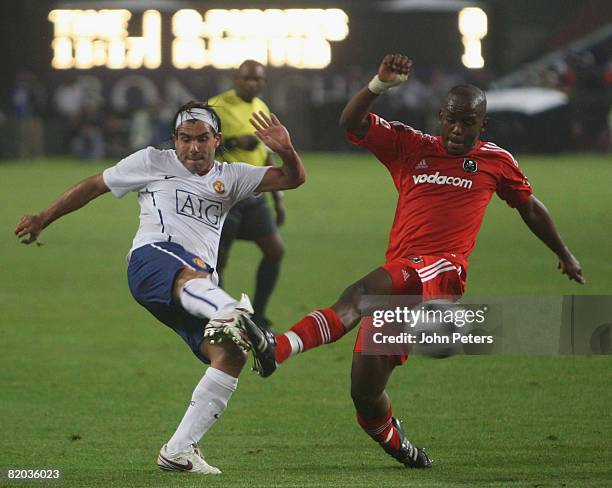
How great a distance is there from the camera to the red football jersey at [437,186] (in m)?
7.21

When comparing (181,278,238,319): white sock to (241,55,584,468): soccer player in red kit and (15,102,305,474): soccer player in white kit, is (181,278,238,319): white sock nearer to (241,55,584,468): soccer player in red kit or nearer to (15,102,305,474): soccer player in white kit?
(15,102,305,474): soccer player in white kit

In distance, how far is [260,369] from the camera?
6.32 meters

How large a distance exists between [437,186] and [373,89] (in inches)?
26.5

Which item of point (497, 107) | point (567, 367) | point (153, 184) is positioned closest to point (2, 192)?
point (497, 107)

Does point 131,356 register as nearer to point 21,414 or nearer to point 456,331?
point 21,414

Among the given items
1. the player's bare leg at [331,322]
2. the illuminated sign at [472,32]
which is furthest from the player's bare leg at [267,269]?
the illuminated sign at [472,32]

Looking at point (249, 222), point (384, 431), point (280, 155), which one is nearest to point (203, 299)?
point (280, 155)

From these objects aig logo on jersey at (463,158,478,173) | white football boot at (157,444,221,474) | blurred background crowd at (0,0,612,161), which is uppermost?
blurred background crowd at (0,0,612,161)

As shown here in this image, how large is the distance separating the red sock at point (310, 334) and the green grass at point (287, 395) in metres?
0.69

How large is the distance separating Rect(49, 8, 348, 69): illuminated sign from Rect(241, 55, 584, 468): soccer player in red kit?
32.9 meters

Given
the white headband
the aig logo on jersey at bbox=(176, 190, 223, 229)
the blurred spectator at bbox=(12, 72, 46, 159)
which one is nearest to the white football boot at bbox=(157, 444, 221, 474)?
the aig logo on jersey at bbox=(176, 190, 223, 229)

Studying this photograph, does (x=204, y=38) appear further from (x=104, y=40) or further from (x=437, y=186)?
(x=437, y=186)

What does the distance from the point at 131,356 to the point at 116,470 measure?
3892 mm

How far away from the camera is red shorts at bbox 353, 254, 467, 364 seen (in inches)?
273
